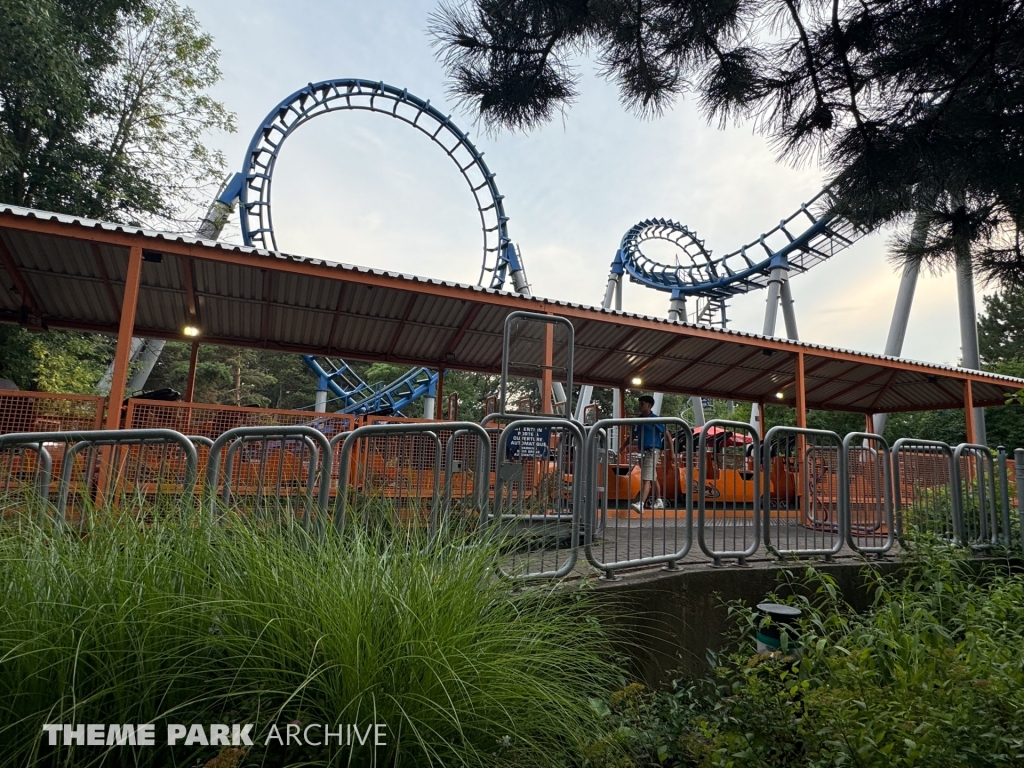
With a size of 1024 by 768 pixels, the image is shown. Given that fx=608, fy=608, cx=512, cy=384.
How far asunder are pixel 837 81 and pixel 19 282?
33.2 feet

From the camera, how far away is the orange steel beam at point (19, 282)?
7.79m

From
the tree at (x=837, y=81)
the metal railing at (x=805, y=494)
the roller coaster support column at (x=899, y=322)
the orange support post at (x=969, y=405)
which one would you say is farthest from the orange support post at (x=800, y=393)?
the roller coaster support column at (x=899, y=322)

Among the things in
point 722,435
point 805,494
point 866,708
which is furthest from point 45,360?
point 866,708

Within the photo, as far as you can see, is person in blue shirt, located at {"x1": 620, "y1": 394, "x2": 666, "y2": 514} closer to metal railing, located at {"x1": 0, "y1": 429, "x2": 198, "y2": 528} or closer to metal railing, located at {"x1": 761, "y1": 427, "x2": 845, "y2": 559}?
metal railing, located at {"x1": 761, "y1": 427, "x2": 845, "y2": 559}

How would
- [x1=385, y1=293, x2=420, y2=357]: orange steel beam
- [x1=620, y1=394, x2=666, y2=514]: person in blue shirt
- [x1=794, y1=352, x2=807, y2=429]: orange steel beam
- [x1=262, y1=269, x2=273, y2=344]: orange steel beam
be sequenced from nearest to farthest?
[x1=620, y1=394, x2=666, y2=514]: person in blue shirt → [x1=262, y1=269, x2=273, y2=344]: orange steel beam → [x1=385, y1=293, x2=420, y2=357]: orange steel beam → [x1=794, y1=352, x2=807, y2=429]: orange steel beam

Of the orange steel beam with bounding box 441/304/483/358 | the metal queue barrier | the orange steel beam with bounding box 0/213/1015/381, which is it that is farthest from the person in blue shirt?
the orange steel beam with bounding box 441/304/483/358

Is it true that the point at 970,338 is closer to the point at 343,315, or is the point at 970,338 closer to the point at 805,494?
the point at 805,494

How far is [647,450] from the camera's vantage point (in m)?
6.10

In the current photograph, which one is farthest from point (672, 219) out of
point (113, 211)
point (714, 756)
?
point (714, 756)

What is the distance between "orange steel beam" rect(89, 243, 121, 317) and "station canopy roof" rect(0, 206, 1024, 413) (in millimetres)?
28

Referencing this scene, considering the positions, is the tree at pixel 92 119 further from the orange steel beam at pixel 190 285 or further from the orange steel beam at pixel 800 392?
the orange steel beam at pixel 800 392

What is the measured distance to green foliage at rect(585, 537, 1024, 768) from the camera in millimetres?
2225

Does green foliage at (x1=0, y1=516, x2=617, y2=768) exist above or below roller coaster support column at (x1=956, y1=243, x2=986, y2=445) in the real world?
below

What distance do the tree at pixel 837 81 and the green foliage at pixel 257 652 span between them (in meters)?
3.68
